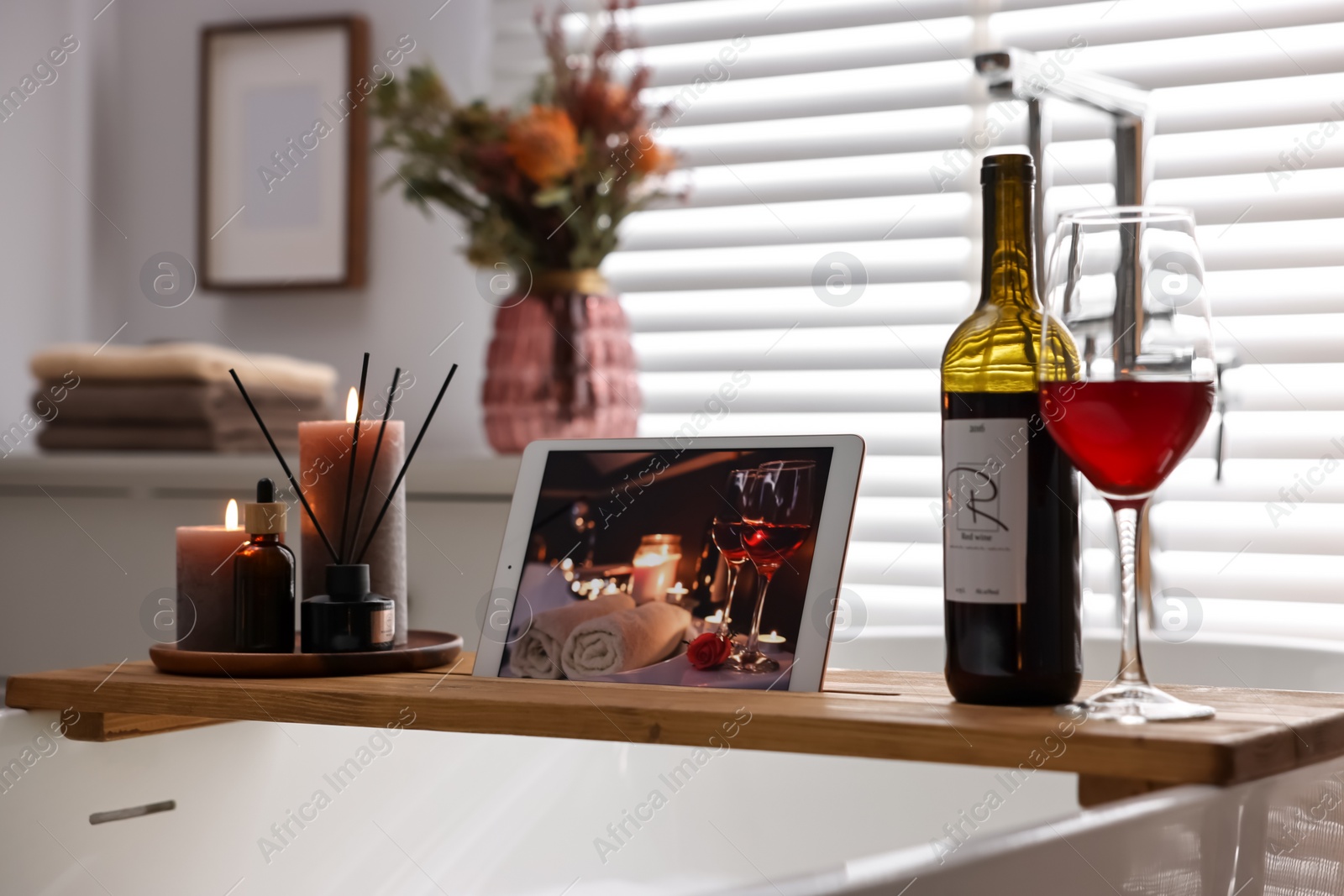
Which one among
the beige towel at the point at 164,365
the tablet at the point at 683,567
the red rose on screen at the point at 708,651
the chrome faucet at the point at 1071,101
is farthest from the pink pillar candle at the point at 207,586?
the beige towel at the point at 164,365

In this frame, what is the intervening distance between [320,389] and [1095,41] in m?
1.18

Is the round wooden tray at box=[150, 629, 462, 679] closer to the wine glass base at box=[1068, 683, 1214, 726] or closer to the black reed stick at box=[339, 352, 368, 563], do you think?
the black reed stick at box=[339, 352, 368, 563]

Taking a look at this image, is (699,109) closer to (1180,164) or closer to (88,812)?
(1180,164)

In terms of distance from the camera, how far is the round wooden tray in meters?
0.85

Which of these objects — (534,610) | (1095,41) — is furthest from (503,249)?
(534,610)

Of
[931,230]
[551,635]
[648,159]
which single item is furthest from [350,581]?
[931,230]

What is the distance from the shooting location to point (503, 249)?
1.75 metres

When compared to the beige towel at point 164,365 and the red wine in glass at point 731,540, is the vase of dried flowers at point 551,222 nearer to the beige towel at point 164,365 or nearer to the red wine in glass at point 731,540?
the beige towel at point 164,365

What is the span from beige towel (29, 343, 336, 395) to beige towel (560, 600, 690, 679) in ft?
3.74

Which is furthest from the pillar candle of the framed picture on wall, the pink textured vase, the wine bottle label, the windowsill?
the framed picture on wall

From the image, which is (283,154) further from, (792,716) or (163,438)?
(792,716)

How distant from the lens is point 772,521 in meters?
0.82

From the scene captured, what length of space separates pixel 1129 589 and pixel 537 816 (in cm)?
53

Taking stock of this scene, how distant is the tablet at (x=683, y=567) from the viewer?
0.79 metres
